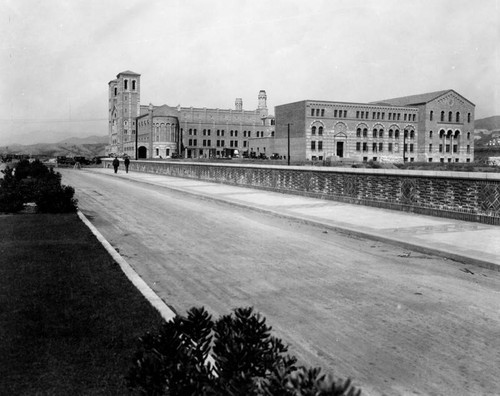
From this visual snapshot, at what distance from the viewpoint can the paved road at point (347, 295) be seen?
4.30 meters

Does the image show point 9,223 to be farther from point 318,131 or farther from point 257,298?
point 318,131

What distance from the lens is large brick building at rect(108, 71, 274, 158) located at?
12150 centimetres

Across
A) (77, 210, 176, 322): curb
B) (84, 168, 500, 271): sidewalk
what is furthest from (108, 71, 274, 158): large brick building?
(77, 210, 176, 322): curb

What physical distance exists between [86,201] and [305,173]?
8954 millimetres

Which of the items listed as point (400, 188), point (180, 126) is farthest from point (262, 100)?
point (400, 188)

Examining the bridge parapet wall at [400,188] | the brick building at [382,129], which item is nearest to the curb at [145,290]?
the bridge parapet wall at [400,188]

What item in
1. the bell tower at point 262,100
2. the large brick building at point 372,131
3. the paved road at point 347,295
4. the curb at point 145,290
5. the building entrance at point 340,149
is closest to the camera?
the paved road at point 347,295

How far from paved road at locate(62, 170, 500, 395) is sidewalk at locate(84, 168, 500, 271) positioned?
Answer: 0.94 feet

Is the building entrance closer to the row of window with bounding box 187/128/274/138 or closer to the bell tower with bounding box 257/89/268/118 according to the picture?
the row of window with bounding box 187/128/274/138

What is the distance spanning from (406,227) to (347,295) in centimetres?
596

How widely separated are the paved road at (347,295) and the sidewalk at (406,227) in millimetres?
288

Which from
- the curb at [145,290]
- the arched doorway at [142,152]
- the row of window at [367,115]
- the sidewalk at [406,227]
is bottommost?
the curb at [145,290]

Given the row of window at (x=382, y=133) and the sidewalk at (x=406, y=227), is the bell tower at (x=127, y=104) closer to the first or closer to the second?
the row of window at (x=382, y=133)

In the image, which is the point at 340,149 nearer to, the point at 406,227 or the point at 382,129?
the point at 382,129
